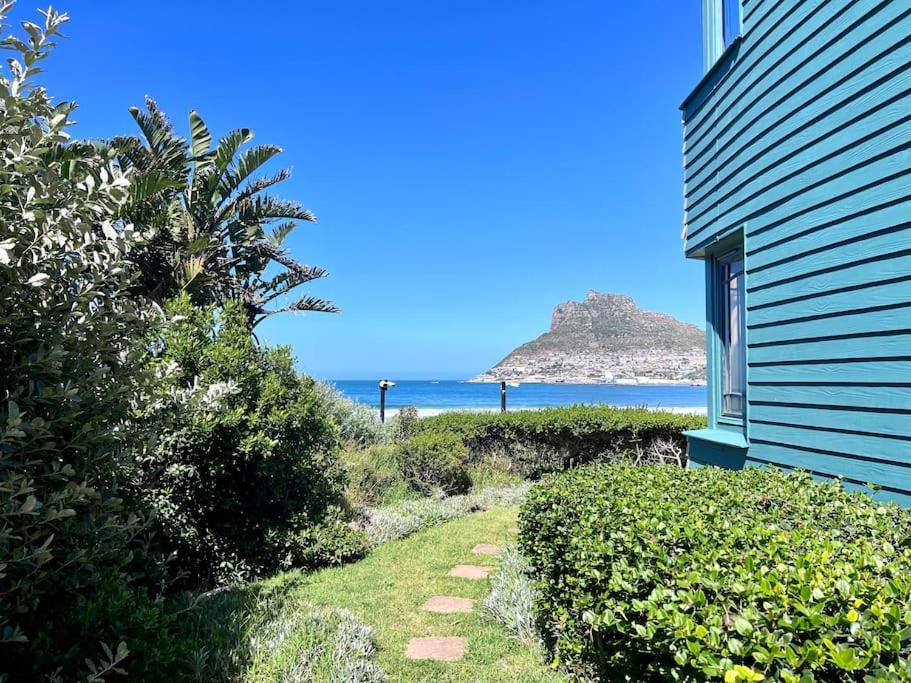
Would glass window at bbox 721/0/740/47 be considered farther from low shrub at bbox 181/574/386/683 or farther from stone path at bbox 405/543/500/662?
low shrub at bbox 181/574/386/683

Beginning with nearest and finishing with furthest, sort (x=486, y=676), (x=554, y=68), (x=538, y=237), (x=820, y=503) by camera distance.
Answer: (x=820, y=503) → (x=486, y=676) → (x=554, y=68) → (x=538, y=237)

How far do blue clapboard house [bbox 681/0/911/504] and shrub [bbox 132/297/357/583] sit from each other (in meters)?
3.87

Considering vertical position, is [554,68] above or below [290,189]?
above

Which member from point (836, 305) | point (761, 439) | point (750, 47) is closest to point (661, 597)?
point (836, 305)

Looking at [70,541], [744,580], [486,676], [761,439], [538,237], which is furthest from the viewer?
→ [538,237]

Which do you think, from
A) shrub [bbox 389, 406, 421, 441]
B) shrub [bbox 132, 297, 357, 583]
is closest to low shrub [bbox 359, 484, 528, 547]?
shrub [bbox 132, 297, 357, 583]

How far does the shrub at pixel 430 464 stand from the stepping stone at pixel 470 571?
297 centimetres

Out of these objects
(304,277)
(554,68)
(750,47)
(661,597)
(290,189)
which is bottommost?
(661,597)

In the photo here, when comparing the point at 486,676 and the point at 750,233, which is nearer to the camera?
the point at 486,676

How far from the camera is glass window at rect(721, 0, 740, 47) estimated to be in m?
4.97

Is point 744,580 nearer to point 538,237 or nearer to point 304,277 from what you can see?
point 304,277

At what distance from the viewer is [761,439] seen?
429 cm

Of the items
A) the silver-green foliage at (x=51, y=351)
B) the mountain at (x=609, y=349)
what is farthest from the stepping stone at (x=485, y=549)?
the mountain at (x=609, y=349)

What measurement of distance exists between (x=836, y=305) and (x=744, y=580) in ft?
8.51
